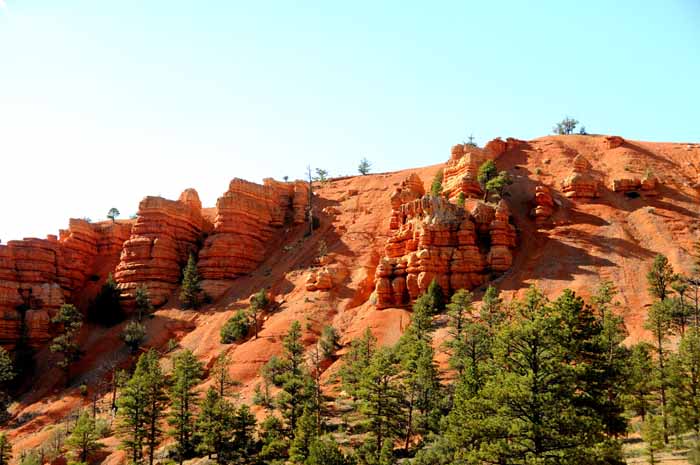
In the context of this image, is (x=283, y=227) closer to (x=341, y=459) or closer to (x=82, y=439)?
(x=82, y=439)

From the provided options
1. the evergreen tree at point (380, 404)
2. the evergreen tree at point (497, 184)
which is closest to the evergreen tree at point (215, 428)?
the evergreen tree at point (380, 404)

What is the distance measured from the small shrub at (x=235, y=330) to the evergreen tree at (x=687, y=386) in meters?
41.5

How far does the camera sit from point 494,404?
27062 millimetres

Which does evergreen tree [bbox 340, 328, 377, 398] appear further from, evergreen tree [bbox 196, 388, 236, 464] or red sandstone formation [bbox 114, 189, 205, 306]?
red sandstone formation [bbox 114, 189, 205, 306]

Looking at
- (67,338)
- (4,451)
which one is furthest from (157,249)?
(4,451)

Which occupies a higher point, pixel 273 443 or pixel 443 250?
pixel 443 250

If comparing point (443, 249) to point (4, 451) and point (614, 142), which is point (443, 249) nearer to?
point (614, 142)

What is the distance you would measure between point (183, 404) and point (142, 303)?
30116 millimetres

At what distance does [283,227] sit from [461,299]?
39.8 m

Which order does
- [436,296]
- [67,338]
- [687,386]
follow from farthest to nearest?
[67,338]
[436,296]
[687,386]

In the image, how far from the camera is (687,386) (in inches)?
1411

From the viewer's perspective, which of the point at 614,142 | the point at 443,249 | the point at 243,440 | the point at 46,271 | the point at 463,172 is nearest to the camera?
the point at 243,440

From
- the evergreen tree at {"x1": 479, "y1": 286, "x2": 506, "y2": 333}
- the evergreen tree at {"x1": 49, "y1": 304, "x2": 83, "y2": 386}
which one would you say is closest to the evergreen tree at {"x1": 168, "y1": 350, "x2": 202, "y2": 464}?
the evergreen tree at {"x1": 479, "y1": 286, "x2": 506, "y2": 333}

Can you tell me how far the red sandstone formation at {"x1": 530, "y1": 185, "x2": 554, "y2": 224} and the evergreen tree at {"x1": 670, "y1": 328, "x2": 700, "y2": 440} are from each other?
1433 inches
